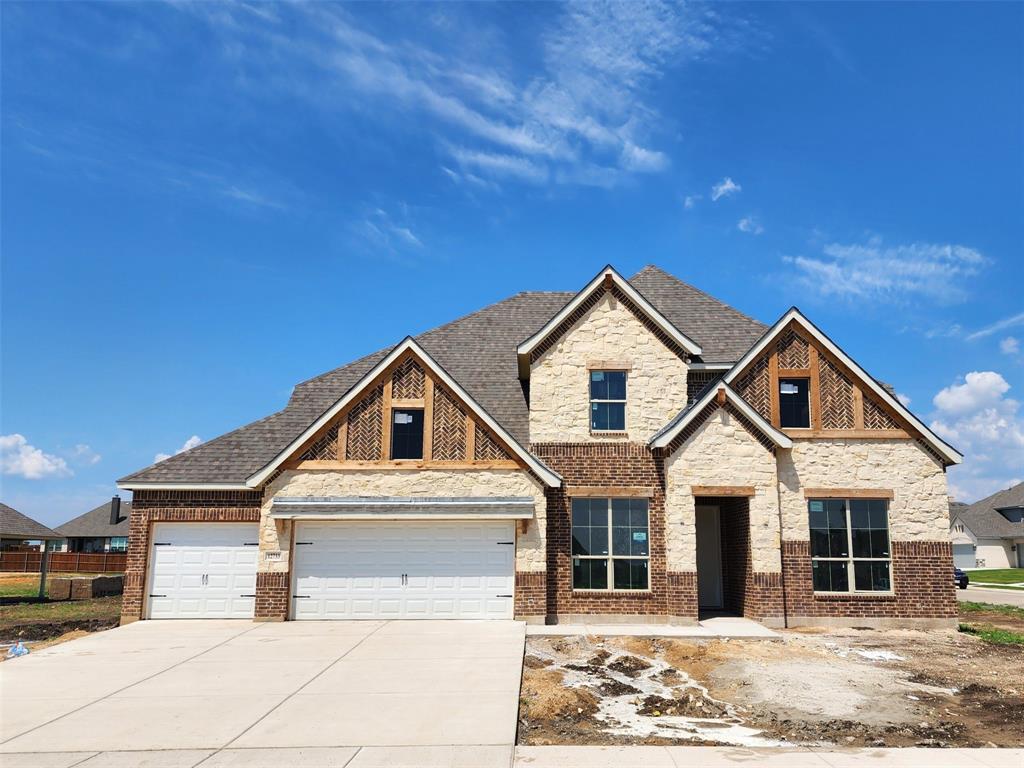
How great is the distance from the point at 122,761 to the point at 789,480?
14.7 metres

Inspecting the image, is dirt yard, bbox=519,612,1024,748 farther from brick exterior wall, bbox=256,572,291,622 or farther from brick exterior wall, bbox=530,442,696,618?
brick exterior wall, bbox=256,572,291,622

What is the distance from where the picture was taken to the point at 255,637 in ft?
49.4

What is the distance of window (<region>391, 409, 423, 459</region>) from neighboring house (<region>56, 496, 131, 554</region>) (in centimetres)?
3862

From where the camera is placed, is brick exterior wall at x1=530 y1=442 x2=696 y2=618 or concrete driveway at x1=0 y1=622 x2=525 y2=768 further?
brick exterior wall at x1=530 y1=442 x2=696 y2=618

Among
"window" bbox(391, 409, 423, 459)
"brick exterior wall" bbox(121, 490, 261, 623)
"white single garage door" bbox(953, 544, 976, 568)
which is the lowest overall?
"white single garage door" bbox(953, 544, 976, 568)

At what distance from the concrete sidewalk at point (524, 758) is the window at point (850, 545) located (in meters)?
9.42

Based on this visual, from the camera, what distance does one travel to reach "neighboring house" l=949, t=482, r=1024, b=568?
6119cm

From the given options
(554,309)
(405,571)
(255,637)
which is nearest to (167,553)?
(255,637)

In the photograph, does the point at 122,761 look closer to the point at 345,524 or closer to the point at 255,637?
the point at 255,637

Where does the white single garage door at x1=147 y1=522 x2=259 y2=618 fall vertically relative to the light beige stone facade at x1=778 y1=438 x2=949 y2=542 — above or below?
below

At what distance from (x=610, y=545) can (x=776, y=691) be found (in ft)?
22.5

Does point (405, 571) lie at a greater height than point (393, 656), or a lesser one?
greater

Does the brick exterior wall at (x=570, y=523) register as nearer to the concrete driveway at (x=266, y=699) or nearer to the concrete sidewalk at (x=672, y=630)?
the concrete sidewalk at (x=672, y=630)

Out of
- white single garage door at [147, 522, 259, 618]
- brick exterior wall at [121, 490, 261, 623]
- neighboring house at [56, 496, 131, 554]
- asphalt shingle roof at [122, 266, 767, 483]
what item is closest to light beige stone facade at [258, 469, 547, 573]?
brick exterior wall at [121, 490, 261, 623]
